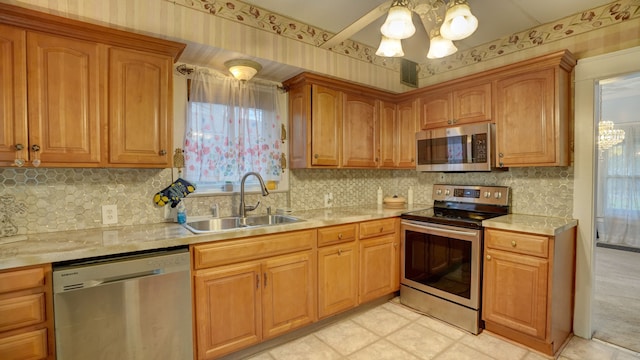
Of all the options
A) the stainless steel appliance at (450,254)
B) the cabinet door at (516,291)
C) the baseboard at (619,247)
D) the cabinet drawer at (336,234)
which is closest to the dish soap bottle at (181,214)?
the cabinet drawer at (336,234)

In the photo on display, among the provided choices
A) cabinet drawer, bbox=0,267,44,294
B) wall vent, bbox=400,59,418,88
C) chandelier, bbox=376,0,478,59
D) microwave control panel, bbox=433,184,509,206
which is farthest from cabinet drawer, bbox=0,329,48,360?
wall vent, bbox=400,59,418,88

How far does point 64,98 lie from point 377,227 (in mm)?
2430

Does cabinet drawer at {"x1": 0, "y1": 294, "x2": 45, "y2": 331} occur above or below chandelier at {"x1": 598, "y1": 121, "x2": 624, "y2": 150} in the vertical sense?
below

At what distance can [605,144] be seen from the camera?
463cm

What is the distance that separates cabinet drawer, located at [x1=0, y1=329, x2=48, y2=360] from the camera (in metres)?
1.39

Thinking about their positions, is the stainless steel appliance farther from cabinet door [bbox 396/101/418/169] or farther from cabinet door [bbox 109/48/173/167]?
cabinet door [bbox 109/48/173/167]

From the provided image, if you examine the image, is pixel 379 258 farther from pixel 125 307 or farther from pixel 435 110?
pixel 125 307

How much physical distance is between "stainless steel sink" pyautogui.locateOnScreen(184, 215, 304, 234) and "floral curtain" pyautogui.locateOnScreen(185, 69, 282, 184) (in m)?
0.33

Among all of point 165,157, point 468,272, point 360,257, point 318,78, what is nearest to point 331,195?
point 360,257

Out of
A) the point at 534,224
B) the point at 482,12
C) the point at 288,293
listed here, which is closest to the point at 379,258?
the point at 288,293

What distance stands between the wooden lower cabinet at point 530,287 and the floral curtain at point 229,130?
2.01m

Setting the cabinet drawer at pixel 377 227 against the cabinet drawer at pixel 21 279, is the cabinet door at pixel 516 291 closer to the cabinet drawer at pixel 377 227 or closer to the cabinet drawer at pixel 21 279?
the cabinet drawer at pixel 377 227

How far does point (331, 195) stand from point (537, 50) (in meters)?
2.31

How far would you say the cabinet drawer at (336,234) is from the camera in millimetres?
2448
